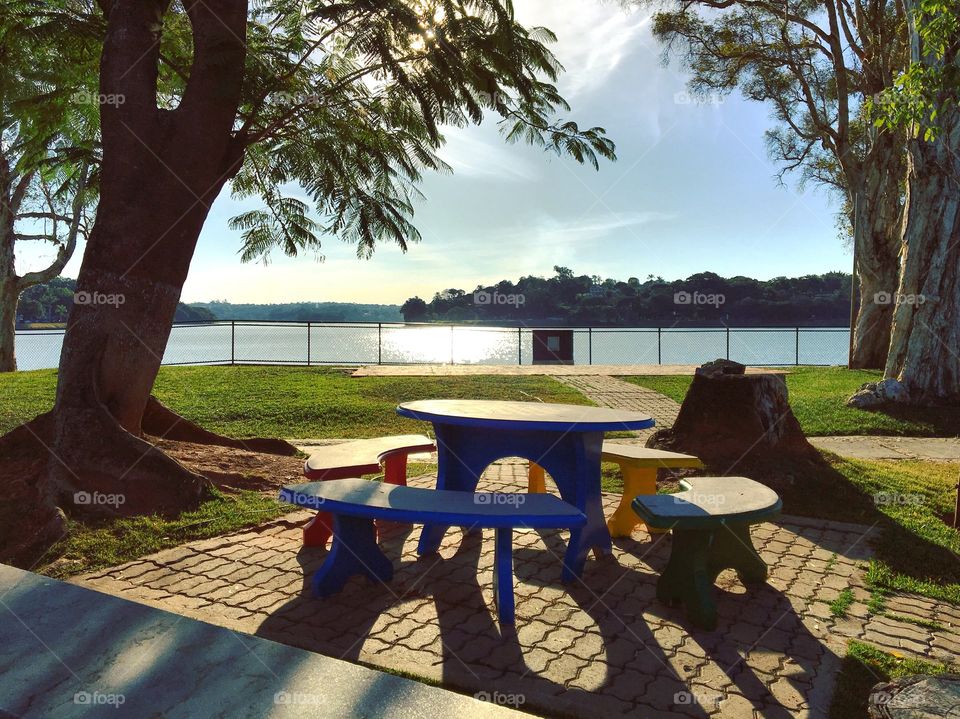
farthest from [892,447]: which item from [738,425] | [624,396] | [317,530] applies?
[317,530]

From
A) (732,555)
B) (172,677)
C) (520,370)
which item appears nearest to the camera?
(172,677)

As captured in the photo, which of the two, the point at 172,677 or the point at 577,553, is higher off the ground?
the point at 172,677

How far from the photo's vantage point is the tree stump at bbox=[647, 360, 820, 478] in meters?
6.89

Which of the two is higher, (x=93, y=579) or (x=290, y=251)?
(x=290, y=251)

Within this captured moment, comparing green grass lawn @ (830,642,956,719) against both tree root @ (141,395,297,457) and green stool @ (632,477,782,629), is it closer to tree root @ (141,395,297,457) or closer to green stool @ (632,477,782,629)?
green stool @ (632,477,782,629)

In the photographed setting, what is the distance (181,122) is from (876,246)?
64.4ft

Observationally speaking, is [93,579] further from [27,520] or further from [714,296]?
[714,296]

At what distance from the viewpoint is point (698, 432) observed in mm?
7293

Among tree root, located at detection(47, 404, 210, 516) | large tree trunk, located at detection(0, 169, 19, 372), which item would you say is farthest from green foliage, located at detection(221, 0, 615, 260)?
large tree trunk, located at detection(0, 169, 19, 372)

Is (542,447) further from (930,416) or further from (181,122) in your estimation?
(930,416)

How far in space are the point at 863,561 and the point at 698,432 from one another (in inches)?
102

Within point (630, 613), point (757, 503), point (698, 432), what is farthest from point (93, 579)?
point (698, 432)

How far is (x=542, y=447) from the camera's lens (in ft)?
15.3

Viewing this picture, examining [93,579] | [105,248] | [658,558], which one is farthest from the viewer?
[105,248]
